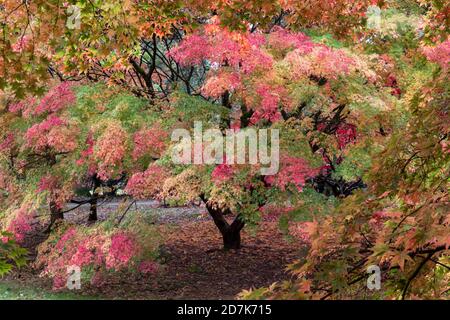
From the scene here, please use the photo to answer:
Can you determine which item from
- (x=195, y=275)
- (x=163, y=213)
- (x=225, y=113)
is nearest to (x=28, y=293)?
(x=195, y=275)

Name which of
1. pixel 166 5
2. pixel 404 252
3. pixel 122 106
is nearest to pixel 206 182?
pixel 122 106

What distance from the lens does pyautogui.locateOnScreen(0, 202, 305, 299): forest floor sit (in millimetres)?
9734

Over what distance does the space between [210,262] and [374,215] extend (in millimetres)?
9165

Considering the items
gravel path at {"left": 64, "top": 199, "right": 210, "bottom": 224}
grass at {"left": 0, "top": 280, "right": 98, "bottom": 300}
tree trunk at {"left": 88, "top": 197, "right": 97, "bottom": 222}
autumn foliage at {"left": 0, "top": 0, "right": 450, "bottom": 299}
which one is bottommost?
gravel path at {"left": 64, "top": 199, "right": 210, "bottom": 224}

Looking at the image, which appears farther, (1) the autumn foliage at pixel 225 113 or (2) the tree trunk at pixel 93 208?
(2) the tree trunk at pixel 93 208

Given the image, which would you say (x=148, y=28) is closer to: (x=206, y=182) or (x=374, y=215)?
(x=206, y=182)

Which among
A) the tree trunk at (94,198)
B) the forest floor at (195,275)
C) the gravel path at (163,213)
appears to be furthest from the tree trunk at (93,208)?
the forest floor at (195,275)

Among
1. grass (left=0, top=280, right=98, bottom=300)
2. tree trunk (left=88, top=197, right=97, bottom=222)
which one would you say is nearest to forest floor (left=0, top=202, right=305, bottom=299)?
grass (left=0, top=280, right=98, bottom=300)

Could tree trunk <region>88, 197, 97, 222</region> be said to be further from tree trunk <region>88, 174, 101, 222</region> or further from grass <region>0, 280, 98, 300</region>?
grass <region>0, 280, 98, 300</region>

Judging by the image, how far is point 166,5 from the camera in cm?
544

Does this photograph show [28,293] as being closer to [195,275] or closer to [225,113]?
[195,275]

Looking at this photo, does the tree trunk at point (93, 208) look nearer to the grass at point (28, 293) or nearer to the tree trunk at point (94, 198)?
the tree trunk at point (94, 198)

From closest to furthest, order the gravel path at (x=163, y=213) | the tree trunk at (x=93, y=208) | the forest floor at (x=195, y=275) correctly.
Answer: the forest floor at (x=195, y=275) < the tree trunk at (x=93, y=208) < the gravel path at (x=163, y=213)

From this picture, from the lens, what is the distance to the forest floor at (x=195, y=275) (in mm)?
9734
